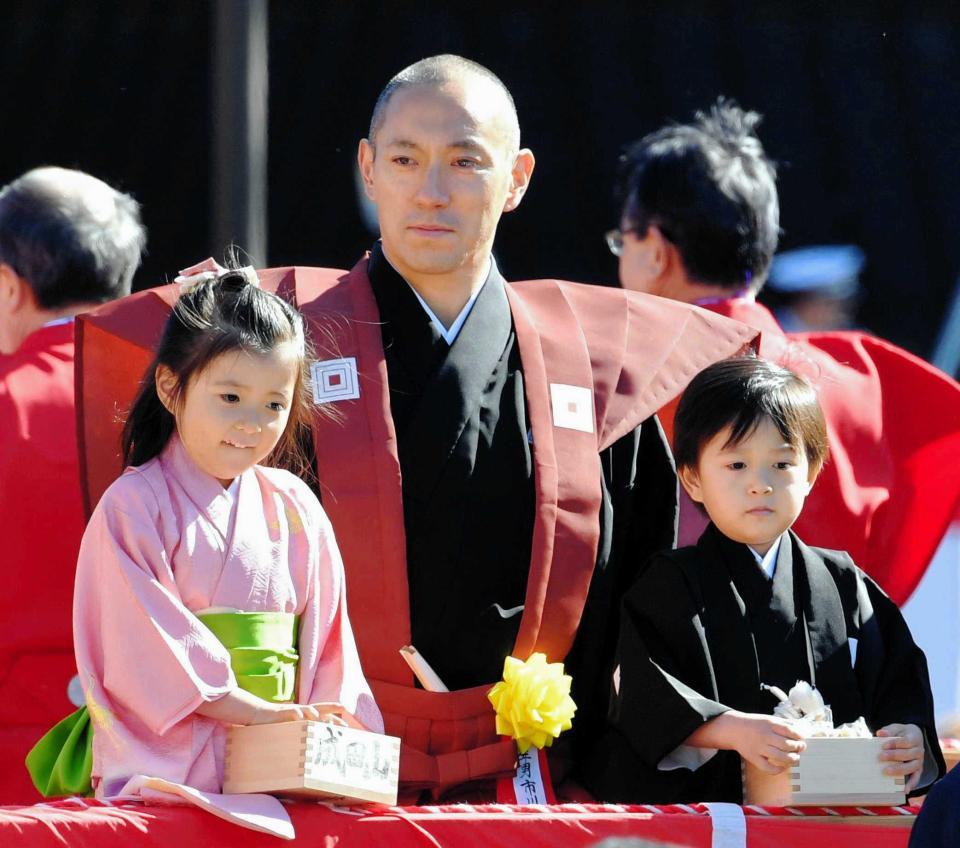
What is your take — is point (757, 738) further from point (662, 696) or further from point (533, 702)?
point (533, 702)

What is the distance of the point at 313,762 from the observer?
2434 mm

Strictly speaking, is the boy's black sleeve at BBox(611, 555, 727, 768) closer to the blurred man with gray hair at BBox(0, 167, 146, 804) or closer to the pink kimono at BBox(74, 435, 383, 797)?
the pink kimono at BBox(74, 435, 383, 797)

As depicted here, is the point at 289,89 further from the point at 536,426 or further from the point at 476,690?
the point at 476,690

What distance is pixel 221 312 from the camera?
9.12 ft

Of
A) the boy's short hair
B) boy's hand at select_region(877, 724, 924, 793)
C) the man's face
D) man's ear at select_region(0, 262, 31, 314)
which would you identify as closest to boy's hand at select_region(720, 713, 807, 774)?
boy's hand at select_region(877, 724, 924, 793)

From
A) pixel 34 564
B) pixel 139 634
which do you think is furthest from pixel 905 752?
pixel 34 564

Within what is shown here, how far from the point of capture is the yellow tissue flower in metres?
2.96

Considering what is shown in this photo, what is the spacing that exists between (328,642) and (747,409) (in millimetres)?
797

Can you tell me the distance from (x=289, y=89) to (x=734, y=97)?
4.23 feet

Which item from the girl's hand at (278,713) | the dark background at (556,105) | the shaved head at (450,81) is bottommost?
the girl's hand at (278,713)

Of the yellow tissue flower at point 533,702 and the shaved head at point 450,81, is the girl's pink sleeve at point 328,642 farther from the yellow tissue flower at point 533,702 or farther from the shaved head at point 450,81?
the shaved head at point 450,81

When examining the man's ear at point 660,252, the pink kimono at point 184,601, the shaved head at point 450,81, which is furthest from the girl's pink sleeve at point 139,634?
the man's ear at point 660,252

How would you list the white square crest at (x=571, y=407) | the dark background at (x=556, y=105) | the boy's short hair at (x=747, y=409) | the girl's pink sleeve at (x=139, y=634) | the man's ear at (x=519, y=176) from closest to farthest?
the girl's pink sleeve at (x=139, y=634)
the boy's short hair at (x=747, y=409)
the white square crest at (x=571, y=407)
the man's ear at (x=519, y=176)
the dark background at (x=556, y=105)

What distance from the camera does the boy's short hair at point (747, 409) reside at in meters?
2.95
